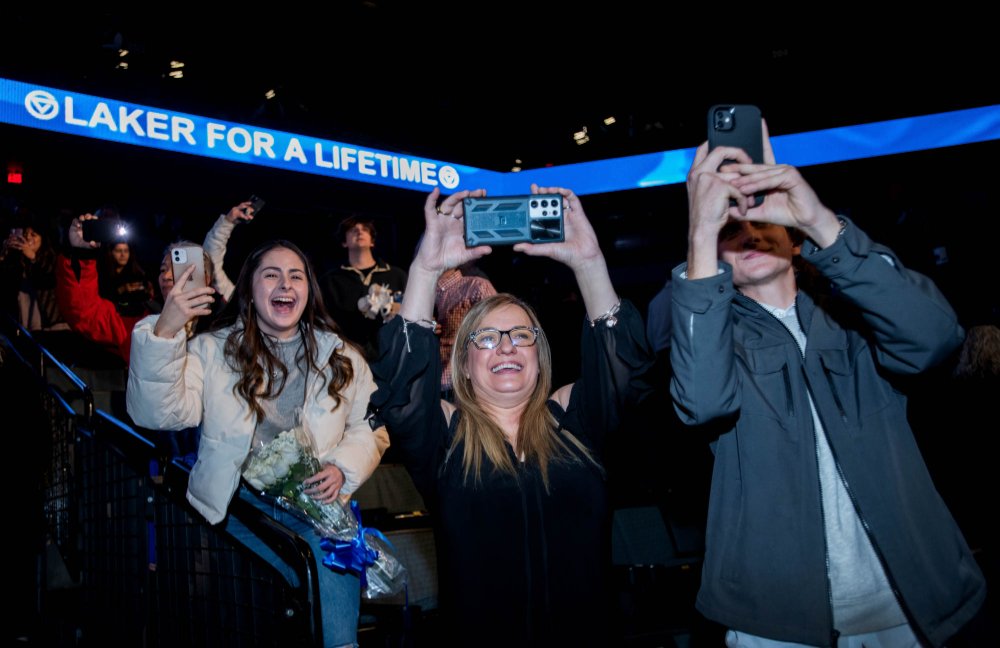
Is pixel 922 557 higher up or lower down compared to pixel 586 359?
lower down

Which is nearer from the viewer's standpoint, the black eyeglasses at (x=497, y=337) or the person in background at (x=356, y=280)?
the black eyeglasses at (x=497, y=337)

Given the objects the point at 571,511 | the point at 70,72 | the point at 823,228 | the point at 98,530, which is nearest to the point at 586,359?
the point at 571,511

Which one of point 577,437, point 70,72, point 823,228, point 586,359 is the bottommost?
point 577,437

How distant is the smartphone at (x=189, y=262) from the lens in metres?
2.86

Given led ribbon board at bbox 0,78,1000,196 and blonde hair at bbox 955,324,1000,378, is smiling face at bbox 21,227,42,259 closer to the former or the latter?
led ribbon board at bbox 0,78,1000,196

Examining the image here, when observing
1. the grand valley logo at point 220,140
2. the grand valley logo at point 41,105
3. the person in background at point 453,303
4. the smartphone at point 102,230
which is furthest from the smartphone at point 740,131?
the grand valley logo at point 41,105

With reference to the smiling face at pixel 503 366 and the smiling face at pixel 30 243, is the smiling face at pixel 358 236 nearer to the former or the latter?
the smiling face at pixel 30 243

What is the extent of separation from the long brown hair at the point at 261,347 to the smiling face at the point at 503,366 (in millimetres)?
1164

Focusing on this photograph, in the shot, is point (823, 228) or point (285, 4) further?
point (285, 4)

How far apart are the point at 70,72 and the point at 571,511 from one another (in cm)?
624

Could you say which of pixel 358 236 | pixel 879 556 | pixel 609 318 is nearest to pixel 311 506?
pixel 609 318

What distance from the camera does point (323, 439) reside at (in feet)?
10.3

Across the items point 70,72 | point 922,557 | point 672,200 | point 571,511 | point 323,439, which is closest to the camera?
point 922,557

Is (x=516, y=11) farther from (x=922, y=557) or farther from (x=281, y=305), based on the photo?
(x=922, y=557)
